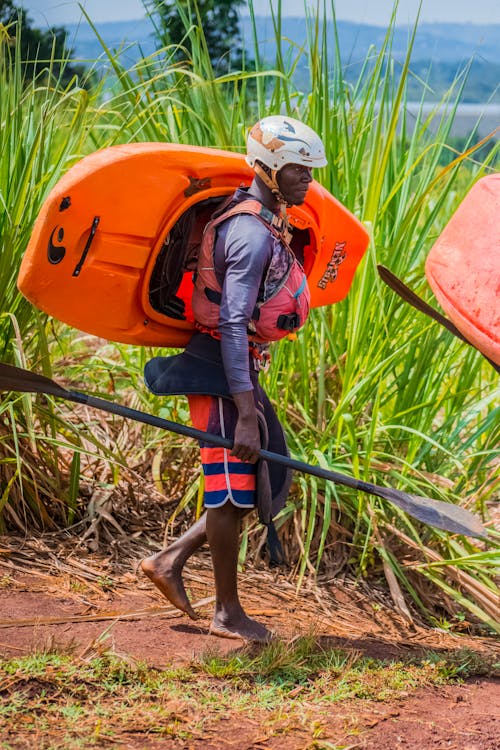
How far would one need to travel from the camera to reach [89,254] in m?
2.69

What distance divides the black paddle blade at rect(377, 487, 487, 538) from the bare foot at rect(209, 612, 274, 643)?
540 millimetres

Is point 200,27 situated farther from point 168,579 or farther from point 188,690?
point 188,690

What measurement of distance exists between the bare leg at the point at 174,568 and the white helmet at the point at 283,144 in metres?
1.08

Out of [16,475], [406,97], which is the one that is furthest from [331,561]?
[406,97]

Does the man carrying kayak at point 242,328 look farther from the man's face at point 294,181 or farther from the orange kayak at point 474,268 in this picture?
the orange kayak at point 474,268

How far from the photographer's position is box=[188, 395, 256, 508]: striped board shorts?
2689 mm

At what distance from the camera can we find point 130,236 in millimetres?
2723

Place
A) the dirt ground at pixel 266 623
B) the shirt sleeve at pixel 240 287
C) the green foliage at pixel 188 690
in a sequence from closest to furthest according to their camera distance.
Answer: the green foliage at pixel 188 690, the dirt ground at pixel 266 623, the shirt sleeve at pixel 240 287

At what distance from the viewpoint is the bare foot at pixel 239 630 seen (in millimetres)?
2791

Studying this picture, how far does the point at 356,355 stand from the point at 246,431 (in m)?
0.92

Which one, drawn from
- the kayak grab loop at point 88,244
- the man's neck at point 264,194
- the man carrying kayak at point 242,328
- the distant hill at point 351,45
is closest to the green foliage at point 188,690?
the man carrying kayak at point 242,328

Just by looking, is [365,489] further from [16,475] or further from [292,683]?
[16,475]

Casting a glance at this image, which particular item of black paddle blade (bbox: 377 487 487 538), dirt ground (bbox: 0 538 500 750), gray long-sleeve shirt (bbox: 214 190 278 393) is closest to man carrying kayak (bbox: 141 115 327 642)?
gray long-sleeve shirt (bbox: 214 190 278 393)

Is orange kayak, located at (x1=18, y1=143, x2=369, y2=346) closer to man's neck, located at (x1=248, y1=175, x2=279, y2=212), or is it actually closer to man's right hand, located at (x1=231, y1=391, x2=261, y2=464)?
man's neck, located at (x1=248, y1=175, x2=279, y2=212)
